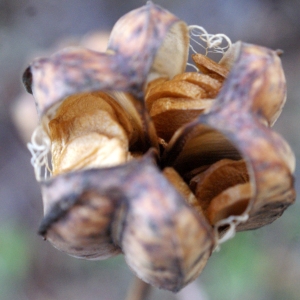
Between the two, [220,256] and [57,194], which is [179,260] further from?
[220,256]

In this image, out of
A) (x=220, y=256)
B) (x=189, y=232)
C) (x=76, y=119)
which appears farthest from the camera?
(x=220, y=256)

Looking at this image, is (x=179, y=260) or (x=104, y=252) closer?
(x=179, y=260)

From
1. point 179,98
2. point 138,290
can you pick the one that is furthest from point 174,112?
point 138,290

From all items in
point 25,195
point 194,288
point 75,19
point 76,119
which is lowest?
point 194,288

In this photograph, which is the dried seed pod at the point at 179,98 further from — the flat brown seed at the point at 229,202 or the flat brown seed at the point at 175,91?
the flat brown seed at the point at 229,202

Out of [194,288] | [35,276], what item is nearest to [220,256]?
[194,288]

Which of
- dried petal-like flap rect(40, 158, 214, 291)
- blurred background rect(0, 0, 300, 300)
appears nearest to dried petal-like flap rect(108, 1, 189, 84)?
dried petal-like flap rect(40, 158, 214, 291)

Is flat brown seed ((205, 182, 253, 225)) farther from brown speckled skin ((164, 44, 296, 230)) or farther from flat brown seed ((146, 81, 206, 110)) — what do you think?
flat brown seed ((146, 81, 206, 110))
